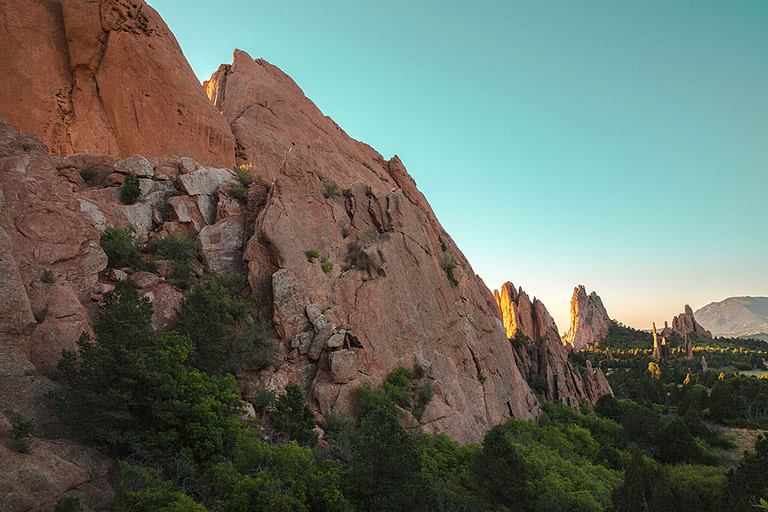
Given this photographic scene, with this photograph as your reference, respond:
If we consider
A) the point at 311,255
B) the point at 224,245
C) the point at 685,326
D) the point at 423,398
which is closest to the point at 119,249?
the point at 224,245

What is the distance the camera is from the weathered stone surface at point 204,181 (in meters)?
26.4

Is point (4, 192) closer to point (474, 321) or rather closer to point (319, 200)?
point (319, 200)

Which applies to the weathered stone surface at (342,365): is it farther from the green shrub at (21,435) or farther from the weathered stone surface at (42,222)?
the weathered stone surface at (42,222)

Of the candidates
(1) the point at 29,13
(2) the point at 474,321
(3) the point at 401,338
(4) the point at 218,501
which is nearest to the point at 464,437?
(3) the point at 401,338

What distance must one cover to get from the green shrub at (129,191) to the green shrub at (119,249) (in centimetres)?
366

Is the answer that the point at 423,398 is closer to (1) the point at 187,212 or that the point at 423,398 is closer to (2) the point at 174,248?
(2) the point at 174,248

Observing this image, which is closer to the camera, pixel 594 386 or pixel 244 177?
pixel 244 177

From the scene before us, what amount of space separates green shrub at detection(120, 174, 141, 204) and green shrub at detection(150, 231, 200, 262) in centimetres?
388

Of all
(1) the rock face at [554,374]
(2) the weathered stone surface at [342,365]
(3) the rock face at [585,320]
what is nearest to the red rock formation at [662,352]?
→ (3) the rock face at [585,320]

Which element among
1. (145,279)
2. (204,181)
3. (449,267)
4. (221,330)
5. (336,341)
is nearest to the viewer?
Result: (221,330)

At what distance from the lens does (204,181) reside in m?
27.3

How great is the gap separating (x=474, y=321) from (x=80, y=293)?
90.1 ft

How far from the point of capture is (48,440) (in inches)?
466

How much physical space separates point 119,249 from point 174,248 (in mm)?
2861
